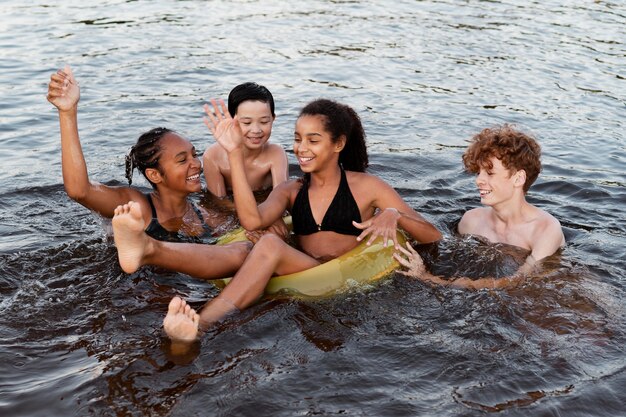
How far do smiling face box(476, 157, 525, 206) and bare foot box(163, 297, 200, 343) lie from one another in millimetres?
2308

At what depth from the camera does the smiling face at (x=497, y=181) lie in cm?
550

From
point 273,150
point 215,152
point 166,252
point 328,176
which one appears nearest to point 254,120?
point 273,150

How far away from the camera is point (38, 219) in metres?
6.39

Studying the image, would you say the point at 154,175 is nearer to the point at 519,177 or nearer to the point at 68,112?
the point at 68,112

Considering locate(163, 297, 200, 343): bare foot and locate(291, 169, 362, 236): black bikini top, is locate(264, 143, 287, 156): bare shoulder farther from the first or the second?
locate(163, 297, 200, 343): bare foot

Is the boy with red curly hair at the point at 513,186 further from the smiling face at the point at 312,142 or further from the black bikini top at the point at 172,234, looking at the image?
the black bikini top at the point at 172,234

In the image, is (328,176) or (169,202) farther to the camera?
(169,202)

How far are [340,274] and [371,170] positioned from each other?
3038mm

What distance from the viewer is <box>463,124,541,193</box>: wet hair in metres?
5.47

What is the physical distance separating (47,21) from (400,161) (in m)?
7.43

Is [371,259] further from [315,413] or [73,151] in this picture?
[73,151]

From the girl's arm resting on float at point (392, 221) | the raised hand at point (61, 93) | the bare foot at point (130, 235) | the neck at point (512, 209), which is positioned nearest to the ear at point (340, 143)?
the girl's arm resting on float at point (392, 221)

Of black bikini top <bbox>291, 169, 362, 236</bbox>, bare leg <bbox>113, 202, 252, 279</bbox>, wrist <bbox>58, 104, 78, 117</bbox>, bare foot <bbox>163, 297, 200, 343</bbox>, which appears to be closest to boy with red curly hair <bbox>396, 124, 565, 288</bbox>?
black bikini top <bbox>291, 169, 362, 236</bbox>

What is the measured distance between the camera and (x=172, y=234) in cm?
570
